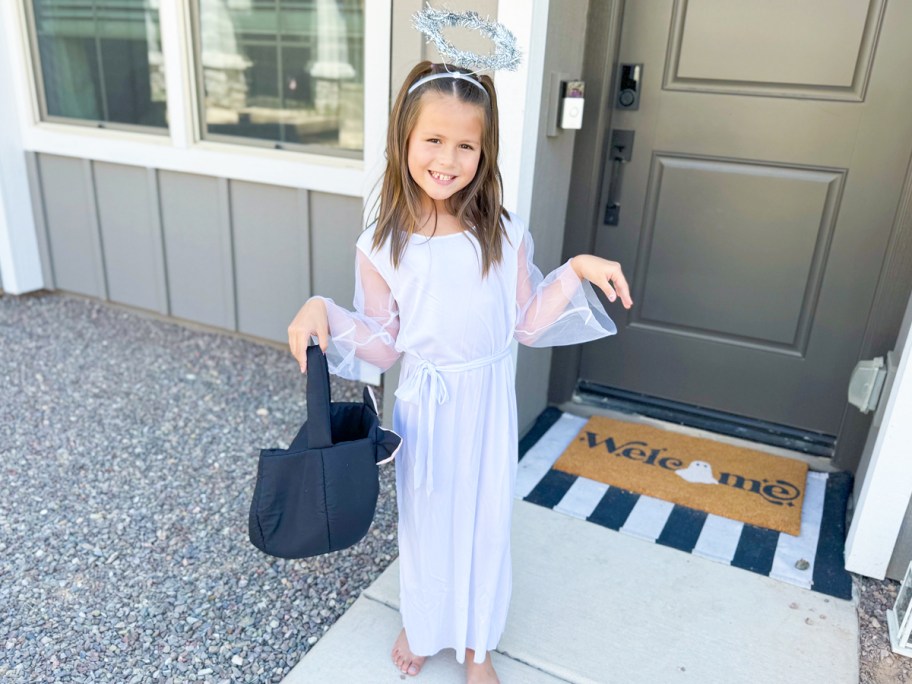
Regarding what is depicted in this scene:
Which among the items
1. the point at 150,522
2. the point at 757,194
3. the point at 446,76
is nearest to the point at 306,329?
the point at 446,76

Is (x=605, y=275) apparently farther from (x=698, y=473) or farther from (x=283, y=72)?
(x=283, y=72)

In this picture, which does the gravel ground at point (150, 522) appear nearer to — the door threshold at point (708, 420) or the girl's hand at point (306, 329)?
the girl's hand at point (306, 329)

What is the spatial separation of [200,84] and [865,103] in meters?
2.95

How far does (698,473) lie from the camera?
277 centimetres

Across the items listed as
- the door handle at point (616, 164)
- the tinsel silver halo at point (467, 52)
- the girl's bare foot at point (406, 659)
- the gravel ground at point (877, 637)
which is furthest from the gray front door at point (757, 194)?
the girl's bare foot at point (406, 659)

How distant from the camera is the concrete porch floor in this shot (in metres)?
1.86

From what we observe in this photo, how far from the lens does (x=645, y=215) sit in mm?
2947

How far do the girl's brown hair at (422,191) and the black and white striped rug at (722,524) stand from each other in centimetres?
131

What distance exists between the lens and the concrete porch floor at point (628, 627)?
6.09 feet

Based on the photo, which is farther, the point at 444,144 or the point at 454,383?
the point at 454,383

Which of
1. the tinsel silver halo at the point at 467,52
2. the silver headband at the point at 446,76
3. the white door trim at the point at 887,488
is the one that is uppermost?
the tinsel silver halo at the point at 467,52

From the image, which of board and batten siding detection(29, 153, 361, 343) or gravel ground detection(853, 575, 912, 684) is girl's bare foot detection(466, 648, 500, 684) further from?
board and batten siding detection(29, 153, 361, 343)

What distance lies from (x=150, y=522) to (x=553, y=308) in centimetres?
158

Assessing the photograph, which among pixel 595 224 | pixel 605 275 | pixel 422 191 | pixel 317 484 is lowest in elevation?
pixel 317 484
